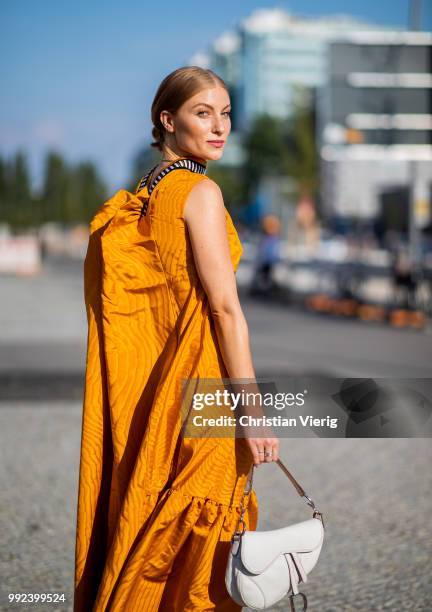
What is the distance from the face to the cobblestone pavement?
1803 millimetres

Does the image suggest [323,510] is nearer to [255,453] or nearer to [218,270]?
[255,453]

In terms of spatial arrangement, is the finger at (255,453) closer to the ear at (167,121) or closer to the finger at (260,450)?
the finger at (260,450)

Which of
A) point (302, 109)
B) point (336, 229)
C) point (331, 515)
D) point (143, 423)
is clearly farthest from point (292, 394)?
point (336, 229)

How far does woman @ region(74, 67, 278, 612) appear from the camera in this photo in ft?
7.27

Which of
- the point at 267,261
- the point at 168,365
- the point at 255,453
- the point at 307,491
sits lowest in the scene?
the point at 267,261

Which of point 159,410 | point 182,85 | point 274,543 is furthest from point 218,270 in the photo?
point 274,543

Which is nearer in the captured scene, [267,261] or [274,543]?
[274,543]

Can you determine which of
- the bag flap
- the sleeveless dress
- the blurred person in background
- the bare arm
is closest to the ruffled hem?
the sleeveless dress

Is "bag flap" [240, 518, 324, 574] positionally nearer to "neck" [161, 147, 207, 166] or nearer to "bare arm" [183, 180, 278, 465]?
"bare arm" [183, 180, 278, 465]

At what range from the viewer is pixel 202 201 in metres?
2.16

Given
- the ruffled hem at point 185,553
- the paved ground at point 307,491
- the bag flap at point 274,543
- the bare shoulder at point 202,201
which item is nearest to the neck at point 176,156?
the bare shoulder at point 202,201

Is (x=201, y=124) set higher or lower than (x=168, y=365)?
higher

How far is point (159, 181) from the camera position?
2287 mm

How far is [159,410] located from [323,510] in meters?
2.58
